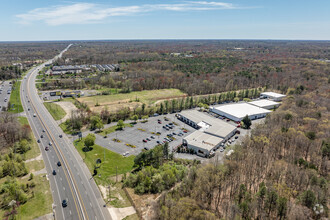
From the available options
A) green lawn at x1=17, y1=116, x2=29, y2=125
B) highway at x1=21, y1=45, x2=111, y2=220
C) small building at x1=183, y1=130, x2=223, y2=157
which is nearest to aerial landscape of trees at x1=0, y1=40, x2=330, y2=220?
highway at x1=21, y1=45, x2=111, y2=220

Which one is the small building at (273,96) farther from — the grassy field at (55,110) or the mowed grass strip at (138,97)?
the grassy field at (55,110)

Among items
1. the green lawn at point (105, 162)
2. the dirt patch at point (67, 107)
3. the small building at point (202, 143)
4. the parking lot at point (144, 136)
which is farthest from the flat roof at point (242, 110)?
the dirt patch at point (67, 107)

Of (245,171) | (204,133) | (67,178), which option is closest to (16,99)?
(67,178)

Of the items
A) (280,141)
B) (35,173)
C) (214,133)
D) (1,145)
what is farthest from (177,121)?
(1,145)

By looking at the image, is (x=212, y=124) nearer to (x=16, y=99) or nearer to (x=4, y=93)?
(x=16, y=99)

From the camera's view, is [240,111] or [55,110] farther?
[55,110]

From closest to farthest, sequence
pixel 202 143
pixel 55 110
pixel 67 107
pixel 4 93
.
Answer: pixel 202 143 < pixel 55 110 < pixel 67 107 < pixel 4 93

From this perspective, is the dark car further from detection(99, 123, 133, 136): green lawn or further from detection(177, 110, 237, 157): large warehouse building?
detection(177, 110, 237, 157): large warehouse building
